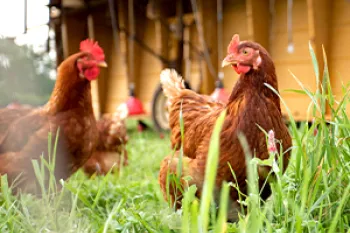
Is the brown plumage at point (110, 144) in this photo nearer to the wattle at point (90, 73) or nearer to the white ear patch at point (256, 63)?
the wattle at point (90, 73)

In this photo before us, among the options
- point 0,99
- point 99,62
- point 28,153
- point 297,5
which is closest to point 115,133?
point 99,62

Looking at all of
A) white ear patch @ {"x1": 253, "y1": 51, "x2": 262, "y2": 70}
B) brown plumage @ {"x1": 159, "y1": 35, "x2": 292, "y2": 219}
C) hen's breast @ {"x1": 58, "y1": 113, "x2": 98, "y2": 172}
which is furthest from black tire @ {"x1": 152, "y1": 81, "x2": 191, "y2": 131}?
white ear patch @ {"x1": 253, "y1": 51, "x2": 262, "y2": 70}

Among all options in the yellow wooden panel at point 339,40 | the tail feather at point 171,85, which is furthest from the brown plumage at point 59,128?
the yellow wooden panel at point 339,40

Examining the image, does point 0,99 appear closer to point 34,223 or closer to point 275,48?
point 34,223

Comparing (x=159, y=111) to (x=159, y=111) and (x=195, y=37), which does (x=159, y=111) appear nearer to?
(x=159, y=111)

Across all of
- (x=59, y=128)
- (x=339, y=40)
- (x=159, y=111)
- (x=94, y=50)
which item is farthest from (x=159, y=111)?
(x=59, y=128)

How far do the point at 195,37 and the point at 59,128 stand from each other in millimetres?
2688

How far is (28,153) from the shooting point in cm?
144

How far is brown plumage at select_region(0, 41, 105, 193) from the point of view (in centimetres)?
142

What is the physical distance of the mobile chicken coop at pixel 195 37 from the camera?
105 inches

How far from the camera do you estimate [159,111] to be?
4047mm

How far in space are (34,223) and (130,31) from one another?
3564 mm

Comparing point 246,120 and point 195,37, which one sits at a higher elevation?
point 195,37

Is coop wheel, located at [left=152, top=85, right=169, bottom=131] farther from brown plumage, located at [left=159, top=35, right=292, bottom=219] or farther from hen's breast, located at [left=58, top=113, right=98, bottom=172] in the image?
brown plumage, located at [left=159, top=35, right=292, bottom=219]
